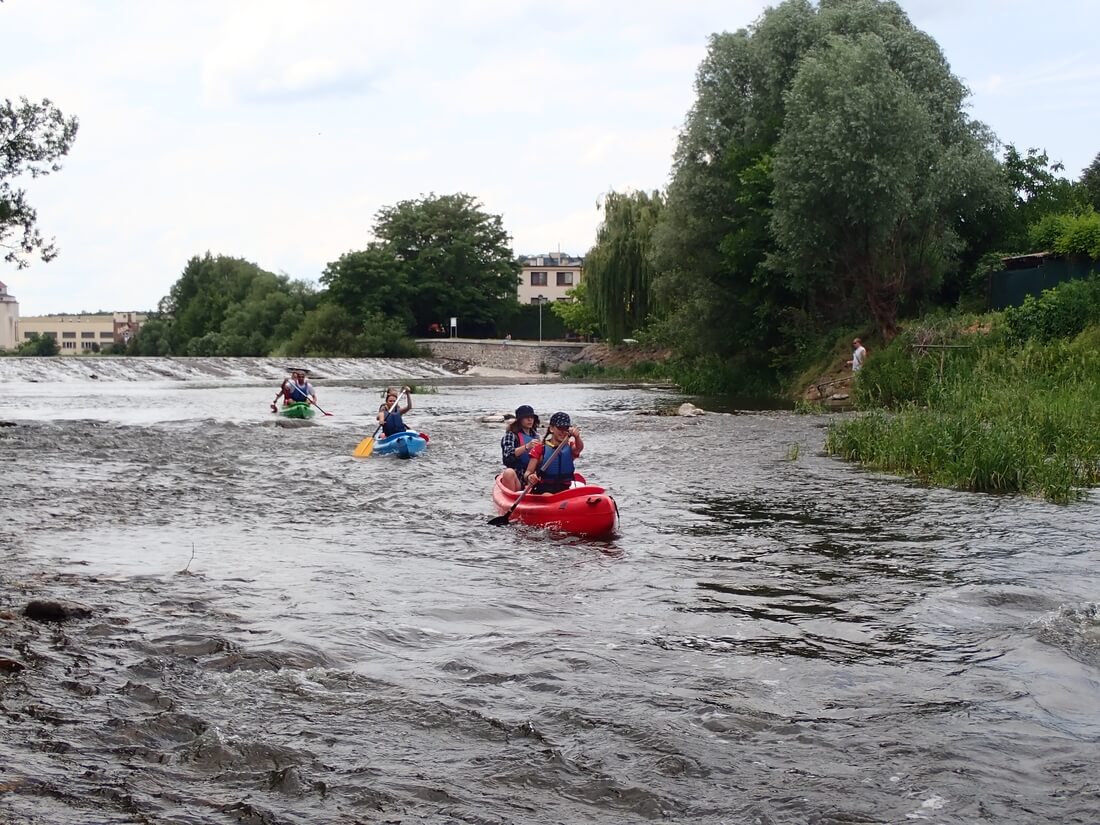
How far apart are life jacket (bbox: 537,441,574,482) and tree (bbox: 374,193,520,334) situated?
62.4 m

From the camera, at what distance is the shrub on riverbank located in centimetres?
1340

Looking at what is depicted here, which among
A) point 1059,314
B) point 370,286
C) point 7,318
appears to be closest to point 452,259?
point 370,286

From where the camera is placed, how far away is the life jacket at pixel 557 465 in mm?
11797

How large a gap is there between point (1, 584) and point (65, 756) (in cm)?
378

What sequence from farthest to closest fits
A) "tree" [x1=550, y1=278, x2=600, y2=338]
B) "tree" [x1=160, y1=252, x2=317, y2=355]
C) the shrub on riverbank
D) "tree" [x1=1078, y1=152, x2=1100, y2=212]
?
1. "tree" [x1=160, y1=252, x2=317, y2=355]
2. "tree" [x1=550, y1=278, x2=600, y2=338]
3. "tree" [x1=1078, y1=152, x2=1100, y2=212]
4. the shrub on riverbank

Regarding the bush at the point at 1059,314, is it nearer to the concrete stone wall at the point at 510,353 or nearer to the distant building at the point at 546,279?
the concrete stone wall at the point at 510,353

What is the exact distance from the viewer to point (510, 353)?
64000mm

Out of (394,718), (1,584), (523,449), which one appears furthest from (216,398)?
(394,718)

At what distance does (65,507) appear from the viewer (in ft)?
41.7

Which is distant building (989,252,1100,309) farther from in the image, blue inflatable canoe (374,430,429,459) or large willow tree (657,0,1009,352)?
blue inflatable canoe (374,430,429,459)

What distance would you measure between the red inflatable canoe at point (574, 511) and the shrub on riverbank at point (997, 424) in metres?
5.09

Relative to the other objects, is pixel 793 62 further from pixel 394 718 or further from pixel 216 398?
pixel 394 718

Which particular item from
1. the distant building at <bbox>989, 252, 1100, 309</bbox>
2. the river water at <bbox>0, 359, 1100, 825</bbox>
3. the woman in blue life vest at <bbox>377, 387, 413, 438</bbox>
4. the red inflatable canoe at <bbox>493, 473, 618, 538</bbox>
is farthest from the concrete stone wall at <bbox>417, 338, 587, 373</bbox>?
the red inflatable canoe at <bbox>493, 473, 618, 538</bbox>

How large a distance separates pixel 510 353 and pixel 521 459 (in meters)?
51.4
